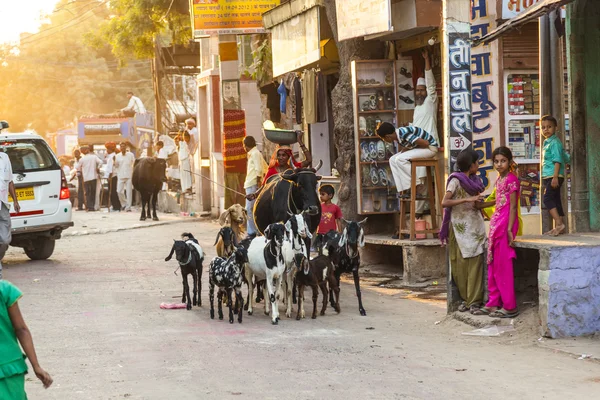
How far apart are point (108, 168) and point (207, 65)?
5.84 meters

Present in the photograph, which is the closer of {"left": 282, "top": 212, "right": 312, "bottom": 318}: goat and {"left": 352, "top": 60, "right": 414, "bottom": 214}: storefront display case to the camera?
{"left": 282, "top": 212, "right": 312, "bottom": 318}: goat

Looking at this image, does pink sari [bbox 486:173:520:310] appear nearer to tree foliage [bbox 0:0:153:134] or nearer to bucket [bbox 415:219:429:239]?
bucket [bbox 415:219:429:239]

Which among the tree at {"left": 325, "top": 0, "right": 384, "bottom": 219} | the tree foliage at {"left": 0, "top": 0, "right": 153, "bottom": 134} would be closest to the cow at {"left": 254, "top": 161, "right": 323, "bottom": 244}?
the tree at {"left": 325, "top": 0, "right": 384, "bottom": 219}

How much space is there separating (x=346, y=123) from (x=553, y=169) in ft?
17.1

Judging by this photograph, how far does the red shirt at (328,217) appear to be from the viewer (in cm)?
1335

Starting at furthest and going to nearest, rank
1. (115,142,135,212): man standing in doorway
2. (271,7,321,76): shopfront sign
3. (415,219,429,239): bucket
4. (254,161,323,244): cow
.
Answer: (115,142,135,212): man standing in doorway, (271,7,321,76): shopfront sign, (415,219,429,239): bucket, (254,161,323,244): cow

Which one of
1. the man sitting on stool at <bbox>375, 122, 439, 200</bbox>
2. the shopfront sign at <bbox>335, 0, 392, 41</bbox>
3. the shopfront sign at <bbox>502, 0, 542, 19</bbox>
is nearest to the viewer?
the shopfront sign at <bbox>502, 0, 542, 19</bbox>

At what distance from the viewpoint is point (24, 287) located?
44.7 ft

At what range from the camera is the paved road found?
750 cm

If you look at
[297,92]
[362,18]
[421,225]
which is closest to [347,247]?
[421,225]

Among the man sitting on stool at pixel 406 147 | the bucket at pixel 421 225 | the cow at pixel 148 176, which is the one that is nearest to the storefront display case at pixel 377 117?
the man sitting on stool at pixel 406 147

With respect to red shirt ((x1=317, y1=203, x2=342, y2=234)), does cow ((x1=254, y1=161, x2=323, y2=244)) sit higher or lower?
higher

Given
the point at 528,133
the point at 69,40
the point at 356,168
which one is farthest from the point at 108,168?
the point at 69,40

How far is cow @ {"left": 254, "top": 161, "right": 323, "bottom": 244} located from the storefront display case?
2.52 metres
